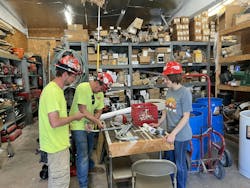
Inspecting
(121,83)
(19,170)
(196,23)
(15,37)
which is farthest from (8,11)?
(196,23)

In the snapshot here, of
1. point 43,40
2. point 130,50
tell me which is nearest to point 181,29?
point 130,50

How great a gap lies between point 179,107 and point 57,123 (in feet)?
3.95

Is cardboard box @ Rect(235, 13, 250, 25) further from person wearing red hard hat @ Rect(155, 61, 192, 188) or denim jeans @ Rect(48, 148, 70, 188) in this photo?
denim jeans @ Rect(48, 148, 70, 188)

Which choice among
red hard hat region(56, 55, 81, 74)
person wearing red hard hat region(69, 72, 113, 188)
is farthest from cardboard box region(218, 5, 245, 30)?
red hard hat region(56, 55, 81, 74)

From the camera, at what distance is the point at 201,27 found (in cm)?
490

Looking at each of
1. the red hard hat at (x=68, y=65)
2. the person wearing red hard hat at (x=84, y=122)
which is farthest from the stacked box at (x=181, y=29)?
the red hard hat at (x=68, y=65)

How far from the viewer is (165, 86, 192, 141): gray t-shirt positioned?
2029 millimetres

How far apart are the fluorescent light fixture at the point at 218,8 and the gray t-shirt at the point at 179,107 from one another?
3.47 meters

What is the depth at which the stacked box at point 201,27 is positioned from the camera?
4.87 metres

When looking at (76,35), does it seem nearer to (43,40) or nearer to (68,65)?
(68,65)

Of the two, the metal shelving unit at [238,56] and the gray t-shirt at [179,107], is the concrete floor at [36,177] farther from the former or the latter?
the metal shelving unit at [238,56]

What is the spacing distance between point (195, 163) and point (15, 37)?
6802mm

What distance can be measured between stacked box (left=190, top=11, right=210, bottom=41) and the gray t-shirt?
3324mm

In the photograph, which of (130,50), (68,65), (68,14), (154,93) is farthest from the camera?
(68,14)
